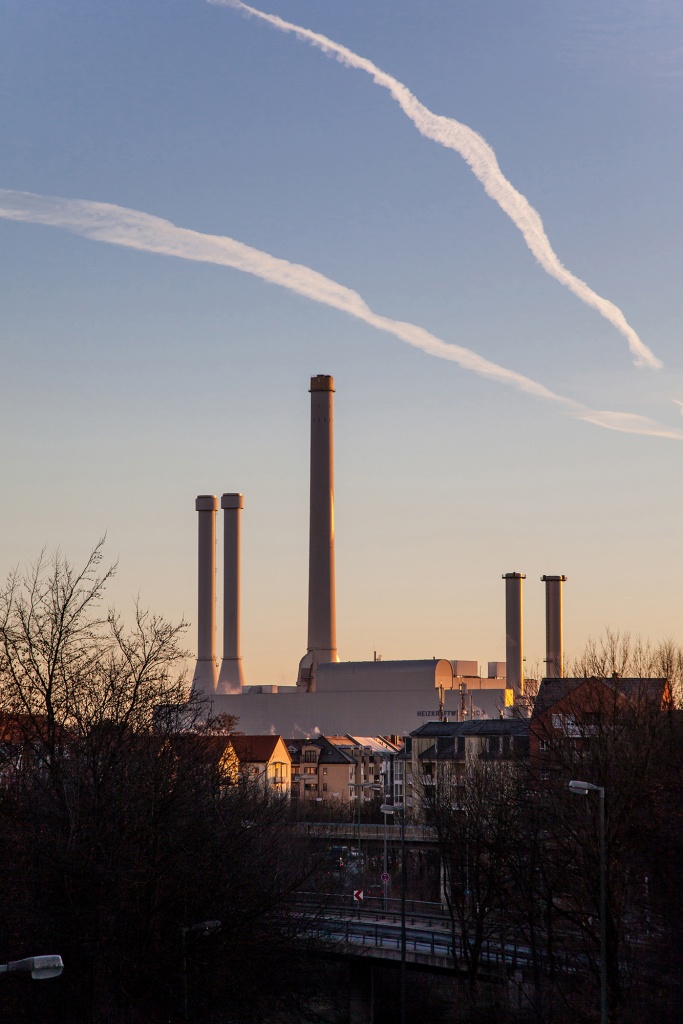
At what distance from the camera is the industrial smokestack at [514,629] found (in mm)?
114750

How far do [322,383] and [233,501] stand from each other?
19934 millimetres

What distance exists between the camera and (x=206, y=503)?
119 metres

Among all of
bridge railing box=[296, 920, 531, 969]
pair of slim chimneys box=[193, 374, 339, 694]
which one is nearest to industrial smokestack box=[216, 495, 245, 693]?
pair of slim chimneys box=[193, 374, 339, 694]

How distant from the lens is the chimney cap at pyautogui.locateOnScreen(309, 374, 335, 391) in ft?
336

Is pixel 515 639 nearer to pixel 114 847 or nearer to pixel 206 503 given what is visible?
→ pixel 206 503

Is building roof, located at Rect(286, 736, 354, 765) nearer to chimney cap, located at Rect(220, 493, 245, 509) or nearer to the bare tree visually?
chimney cap, located at Rect(220, 493, 245, 509)

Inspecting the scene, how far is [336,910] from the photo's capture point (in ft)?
166

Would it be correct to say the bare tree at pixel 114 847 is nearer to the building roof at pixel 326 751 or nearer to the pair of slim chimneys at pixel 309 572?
the pair of slim chimneys at pixel 309 572

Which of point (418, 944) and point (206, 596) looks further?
point (206, 596)

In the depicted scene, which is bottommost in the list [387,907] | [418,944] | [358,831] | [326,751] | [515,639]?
[387,907]

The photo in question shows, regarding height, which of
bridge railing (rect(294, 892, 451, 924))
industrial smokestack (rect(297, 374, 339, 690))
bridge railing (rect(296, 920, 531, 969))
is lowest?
bridge railing (rect(294, 892, 451, 924))

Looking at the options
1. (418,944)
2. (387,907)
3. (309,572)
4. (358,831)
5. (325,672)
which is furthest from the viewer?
(325,672)

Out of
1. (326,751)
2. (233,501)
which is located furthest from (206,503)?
(326,751)

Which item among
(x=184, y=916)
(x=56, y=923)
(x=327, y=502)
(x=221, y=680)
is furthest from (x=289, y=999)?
(x=221, y=680)
